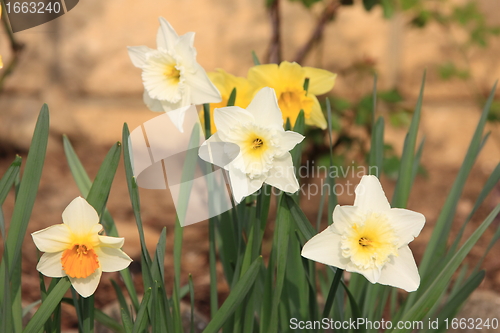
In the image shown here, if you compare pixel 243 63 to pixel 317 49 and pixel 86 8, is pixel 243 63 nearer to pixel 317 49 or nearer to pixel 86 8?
pixel 317 49

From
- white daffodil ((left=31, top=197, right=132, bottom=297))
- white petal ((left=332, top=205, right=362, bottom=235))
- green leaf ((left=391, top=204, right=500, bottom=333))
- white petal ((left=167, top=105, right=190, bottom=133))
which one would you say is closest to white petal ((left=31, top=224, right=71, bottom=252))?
white daffodil ((left=31, top=197, right=132, bottom=297))

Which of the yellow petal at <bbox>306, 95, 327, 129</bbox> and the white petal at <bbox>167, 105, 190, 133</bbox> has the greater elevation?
the white petal at <bbox>167, 105, 190, 133</bbox>

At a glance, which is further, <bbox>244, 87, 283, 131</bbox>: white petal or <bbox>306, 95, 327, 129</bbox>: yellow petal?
<bbox>306, 95, 327, 129</bbox>: yellow petal

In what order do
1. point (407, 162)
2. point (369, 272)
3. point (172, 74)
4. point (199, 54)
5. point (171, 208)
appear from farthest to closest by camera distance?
point (199, 54) < point (171, 208) < point (407, 162) < point (172, 74) < point (369, 272)

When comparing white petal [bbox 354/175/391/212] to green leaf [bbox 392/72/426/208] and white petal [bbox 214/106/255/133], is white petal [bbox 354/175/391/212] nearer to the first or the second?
white petal [bbox 214/106/255/133]

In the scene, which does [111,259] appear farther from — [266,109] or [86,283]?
[266,109]

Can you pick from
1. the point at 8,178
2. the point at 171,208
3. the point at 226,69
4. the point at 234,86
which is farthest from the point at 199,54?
the point at 8,178
